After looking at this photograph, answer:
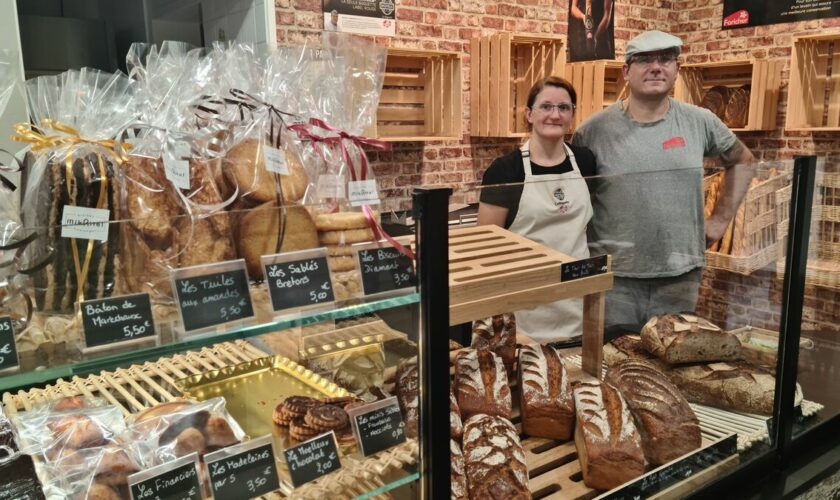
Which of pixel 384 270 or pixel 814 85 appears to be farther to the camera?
pixel 814 85

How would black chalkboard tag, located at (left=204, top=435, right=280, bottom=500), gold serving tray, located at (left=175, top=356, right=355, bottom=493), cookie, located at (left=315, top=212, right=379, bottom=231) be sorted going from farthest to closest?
gold serving tray, located at (left=175, top=356, right=355, bottom=493) < cookie, located at (left=315, top=212, right=379, bottom=231) < black chalkboard tag, located at (left=204, top=435, right=280, bottom=500)

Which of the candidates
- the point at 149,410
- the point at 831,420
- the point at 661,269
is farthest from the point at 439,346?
the point at 831,420

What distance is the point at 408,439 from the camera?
103 centimetres

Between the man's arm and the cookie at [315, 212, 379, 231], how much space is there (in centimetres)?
83

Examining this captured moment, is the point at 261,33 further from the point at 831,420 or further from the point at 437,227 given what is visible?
the point at 831,420

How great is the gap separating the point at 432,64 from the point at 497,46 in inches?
15.7

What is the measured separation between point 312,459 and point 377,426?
0.11m

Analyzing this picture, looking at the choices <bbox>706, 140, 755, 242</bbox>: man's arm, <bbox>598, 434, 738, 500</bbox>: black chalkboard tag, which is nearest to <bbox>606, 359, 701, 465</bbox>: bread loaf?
<bbox>598, 434, 738, 500</bbox>: black chalkboard tag

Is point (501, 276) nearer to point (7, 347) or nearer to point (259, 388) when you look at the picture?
point (259, 388)

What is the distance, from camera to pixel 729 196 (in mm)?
1425

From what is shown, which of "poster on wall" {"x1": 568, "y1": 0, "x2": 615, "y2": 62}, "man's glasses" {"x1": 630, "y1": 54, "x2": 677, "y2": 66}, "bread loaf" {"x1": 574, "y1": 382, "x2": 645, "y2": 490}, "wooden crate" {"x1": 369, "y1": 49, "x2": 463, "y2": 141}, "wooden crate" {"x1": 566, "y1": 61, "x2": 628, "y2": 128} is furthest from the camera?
"poster on wall" {"x1": 568, "y1": 0, "x2": 615, "y2": 62}

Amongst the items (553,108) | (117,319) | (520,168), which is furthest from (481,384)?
(553,108)

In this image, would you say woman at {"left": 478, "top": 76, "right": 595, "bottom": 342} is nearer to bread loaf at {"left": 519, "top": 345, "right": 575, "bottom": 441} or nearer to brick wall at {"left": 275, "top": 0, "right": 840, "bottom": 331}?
bread loaf at {"left": 519, "top": 345, "right": 575, "bottom": 441}

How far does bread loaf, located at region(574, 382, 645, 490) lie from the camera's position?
1.19 metres
